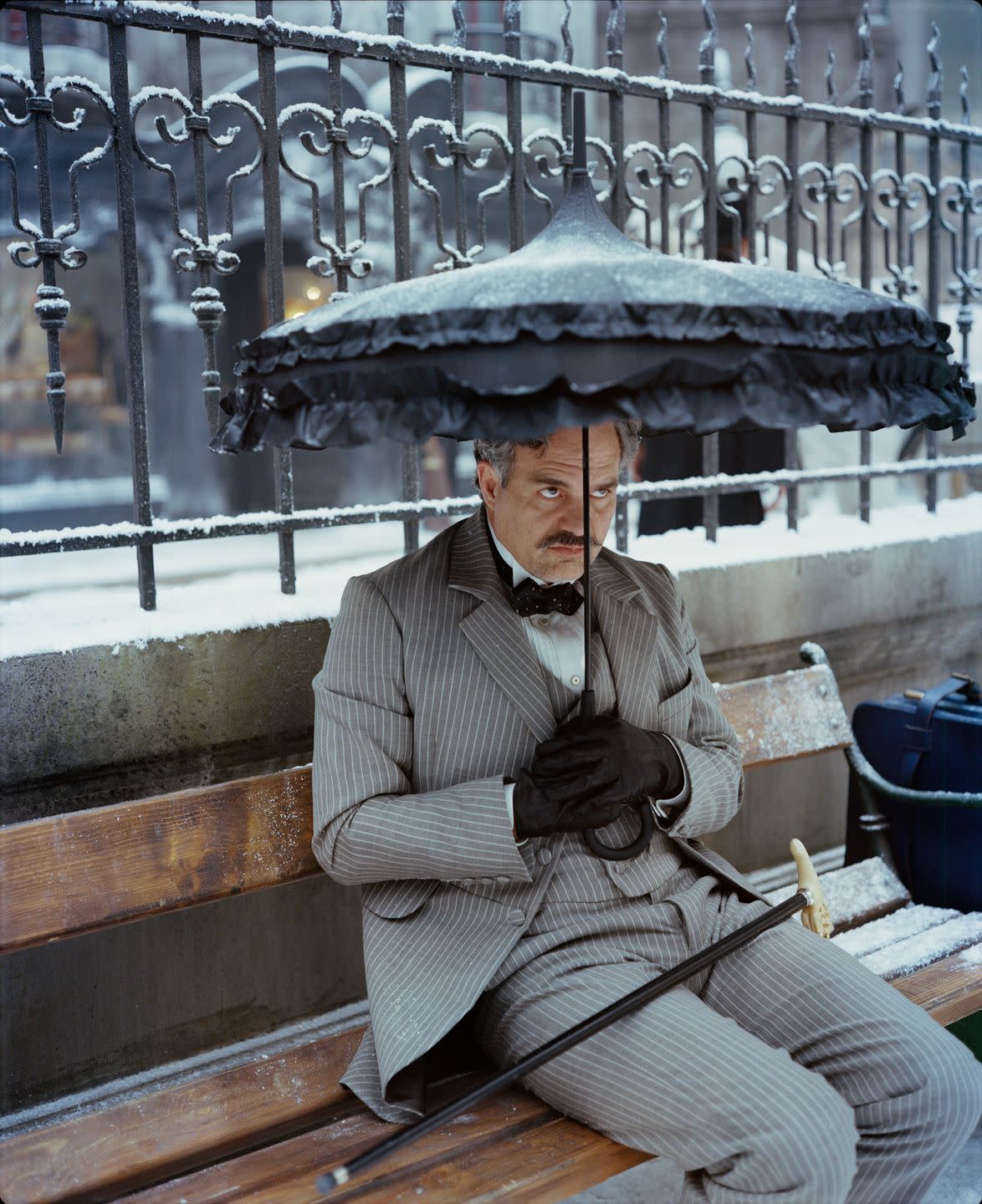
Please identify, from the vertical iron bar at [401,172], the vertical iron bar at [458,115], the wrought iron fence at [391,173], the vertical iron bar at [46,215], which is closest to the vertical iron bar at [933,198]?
the wrought iron fence at [391,173]

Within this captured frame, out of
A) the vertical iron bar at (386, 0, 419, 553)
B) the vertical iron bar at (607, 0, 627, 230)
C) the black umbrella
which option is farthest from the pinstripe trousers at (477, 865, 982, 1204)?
the vertical iron bar at (607, 0, 627, 230)

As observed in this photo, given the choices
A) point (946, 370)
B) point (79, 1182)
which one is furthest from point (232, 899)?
point (946, 370)

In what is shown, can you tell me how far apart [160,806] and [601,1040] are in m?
0.99

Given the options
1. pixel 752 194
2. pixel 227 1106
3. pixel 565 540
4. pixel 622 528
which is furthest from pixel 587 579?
pixel 752 194

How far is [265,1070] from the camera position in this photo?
7.88ft

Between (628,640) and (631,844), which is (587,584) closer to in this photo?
(628,640)

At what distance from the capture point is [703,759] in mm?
2453

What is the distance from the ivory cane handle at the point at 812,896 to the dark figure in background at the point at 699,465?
2709mm

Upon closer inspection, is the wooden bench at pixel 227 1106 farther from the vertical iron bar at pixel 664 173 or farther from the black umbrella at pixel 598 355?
the vertical iron bar at pixel 664 173

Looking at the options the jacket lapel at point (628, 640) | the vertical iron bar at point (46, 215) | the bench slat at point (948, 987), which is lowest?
the bench slat at point (948, 987)

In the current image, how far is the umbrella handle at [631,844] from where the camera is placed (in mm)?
2227

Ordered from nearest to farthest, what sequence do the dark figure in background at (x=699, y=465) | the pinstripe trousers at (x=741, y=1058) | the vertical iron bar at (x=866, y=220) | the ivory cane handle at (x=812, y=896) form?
the pinstripe trousers at (x=741, y=1058) → the ivory cane handle at (x=812, y=896) → the vertical iron bar at (x=866, y=220) → the dark figure in background at (x=699, y=465)

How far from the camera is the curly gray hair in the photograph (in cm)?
228

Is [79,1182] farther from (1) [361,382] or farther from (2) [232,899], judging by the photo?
(1) [361,382]
